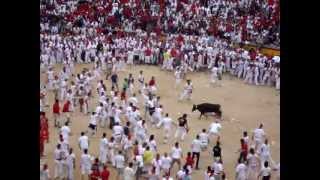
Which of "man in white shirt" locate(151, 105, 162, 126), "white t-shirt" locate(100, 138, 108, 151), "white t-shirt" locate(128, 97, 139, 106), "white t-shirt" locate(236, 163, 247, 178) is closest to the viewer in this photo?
"white t-shirt" locate(236, 163, 247, 178)

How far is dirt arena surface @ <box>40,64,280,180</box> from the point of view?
15.5m

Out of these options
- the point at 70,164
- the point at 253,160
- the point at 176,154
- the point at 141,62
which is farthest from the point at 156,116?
the point at 141,62

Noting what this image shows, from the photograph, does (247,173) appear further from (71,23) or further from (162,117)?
(71,23)

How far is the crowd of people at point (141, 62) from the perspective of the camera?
13.8 meters

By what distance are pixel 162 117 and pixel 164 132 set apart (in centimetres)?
85

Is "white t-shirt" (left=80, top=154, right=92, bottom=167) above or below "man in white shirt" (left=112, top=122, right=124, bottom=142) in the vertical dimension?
below

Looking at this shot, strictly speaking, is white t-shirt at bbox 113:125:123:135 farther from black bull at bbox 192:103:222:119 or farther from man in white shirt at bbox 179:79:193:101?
man in white shirt at bbox 179:79:193:101

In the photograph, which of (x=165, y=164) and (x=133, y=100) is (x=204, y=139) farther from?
(x=133, y=100)

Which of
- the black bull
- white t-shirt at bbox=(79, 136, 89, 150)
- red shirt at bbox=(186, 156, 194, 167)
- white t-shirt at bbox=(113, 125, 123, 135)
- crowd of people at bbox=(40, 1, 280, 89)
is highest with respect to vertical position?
crowd of people at bbox=(40, 1, 280, 89)

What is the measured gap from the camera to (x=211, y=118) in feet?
59.7

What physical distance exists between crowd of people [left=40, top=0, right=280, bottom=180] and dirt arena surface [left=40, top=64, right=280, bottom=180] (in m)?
0.26

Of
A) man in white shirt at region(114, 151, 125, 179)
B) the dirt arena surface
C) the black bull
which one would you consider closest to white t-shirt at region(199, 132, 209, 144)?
the dirt arena surface

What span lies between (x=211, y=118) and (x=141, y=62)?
699 centimetres
